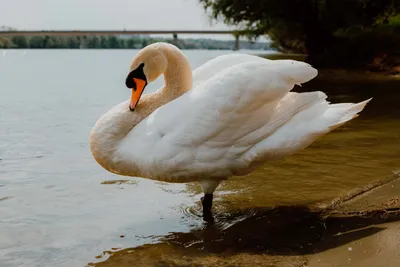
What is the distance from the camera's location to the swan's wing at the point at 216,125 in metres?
4.63

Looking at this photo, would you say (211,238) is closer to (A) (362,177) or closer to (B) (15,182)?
(A) (362,177)

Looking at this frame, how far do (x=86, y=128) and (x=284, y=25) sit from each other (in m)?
22.3

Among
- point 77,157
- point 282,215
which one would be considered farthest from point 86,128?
point 282,215

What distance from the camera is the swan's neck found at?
16.2 ft

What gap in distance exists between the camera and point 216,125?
466cm

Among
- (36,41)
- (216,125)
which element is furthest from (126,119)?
(36,41)

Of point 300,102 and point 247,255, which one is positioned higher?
point 300,102

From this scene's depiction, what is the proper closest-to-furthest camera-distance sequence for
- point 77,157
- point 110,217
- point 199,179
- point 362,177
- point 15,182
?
point 199,179 < point 110,217 < point 362,177 < point 15,182 < point 77,157

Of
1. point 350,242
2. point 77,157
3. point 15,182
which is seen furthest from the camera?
point 77,157

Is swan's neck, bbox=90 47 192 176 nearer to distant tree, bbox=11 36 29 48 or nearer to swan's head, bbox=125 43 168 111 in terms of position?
swan's head, bbox=125 43 168 111

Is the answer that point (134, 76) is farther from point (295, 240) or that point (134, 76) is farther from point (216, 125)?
point (295, 240)

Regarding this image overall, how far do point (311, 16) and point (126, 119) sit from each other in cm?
2726

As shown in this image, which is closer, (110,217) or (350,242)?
(350,242)

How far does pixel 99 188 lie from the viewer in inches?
248
